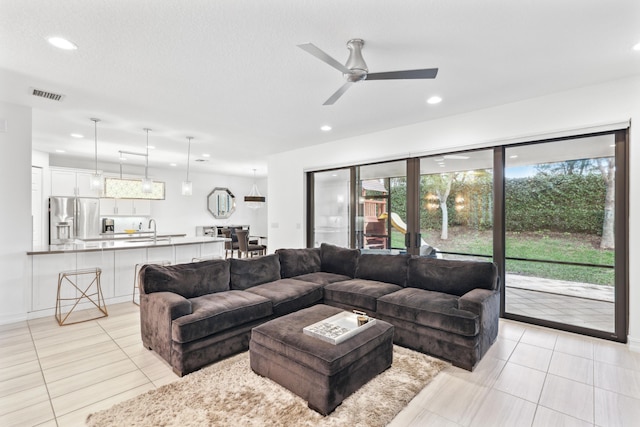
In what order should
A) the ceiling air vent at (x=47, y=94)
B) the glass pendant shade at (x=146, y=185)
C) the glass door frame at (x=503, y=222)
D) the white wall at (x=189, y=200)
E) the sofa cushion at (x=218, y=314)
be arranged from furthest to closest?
the white wall at (x=189, y=200), the glass pendant shade at (x=146, y=185), the ceiling air vent at (x=47, y=94), the glass door frame at (x=503, y=222), the sofa cushion at (x=218, y=314)

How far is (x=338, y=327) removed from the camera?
8.16 feet

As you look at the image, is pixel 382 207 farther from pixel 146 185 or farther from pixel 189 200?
pixel 189 200

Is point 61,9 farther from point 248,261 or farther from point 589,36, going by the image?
point 589,36

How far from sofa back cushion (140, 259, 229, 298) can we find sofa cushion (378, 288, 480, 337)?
1.85 metres

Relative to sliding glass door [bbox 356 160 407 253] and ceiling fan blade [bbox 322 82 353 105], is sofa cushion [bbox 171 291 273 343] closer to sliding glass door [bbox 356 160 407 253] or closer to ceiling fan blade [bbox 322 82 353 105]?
ceiling fan blade [bbox 322 82 353 105]

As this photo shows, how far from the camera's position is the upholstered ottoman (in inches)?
81.0

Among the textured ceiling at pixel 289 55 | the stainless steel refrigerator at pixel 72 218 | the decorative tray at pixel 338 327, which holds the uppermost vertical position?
the textured ceiling at pixel 289 55

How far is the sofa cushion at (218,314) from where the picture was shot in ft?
8.48

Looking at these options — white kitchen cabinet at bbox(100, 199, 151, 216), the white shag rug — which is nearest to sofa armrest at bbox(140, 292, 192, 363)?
the white shag rug

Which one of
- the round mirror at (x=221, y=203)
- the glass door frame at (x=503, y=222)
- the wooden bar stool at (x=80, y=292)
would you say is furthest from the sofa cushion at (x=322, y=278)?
the round mirror at (x=221, y=203)

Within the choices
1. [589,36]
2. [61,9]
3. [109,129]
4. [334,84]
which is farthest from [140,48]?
[589,36]

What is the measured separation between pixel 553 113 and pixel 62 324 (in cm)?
638

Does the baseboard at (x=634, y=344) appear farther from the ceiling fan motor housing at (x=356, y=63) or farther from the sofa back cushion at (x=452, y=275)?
the ceiling fan motor housing at (x=356, y=63)

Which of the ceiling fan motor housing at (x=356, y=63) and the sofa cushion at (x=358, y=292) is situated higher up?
the ceiling fan motor housing at (x=356, y=63)
